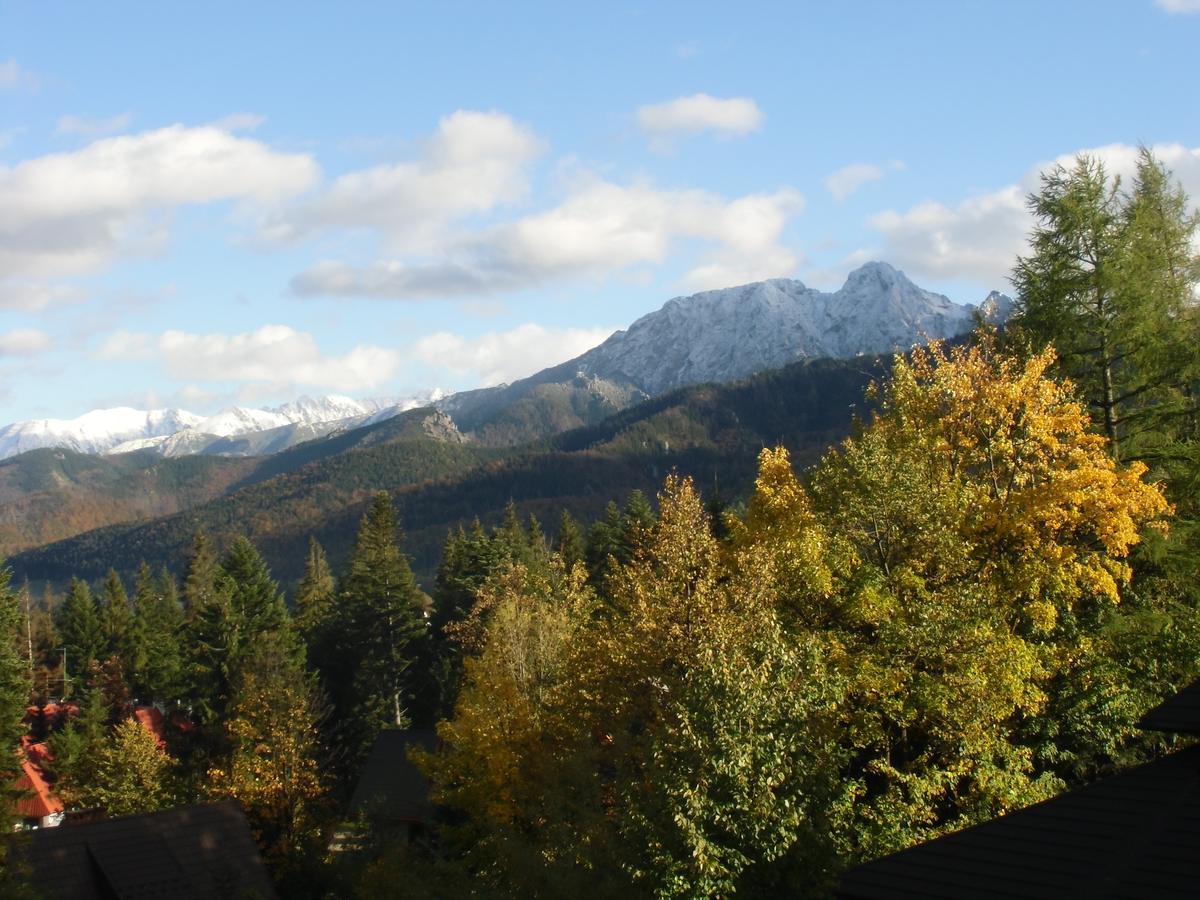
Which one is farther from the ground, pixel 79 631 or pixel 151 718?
pixel 79 631

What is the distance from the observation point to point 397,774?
152ft

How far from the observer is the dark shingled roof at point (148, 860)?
1209 inches

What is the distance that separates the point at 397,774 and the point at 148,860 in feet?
50.8

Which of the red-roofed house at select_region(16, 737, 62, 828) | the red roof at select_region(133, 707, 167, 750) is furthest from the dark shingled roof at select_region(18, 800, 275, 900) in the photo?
the red roof at select_region(133, 707, 167, 750)

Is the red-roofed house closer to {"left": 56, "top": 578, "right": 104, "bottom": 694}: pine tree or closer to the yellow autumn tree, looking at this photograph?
{"left": 56, "top": 578, "right": 104, "bottom": 694}: pine tree

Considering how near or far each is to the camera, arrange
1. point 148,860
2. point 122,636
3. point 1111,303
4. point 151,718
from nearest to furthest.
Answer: point 1111,303
point 148,860
point 151,718
point 122,636

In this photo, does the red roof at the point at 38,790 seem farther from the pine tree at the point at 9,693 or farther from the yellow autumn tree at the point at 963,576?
the yellow autumn tree at the point at 963,576

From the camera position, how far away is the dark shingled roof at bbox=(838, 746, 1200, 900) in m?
9.18

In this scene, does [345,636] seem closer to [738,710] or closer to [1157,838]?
[738,710]

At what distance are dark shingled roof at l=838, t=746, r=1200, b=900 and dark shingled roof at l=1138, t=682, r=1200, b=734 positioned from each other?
51 centimetres

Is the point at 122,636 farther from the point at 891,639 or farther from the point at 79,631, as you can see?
the point at 891,639

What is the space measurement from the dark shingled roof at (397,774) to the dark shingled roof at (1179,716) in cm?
3551

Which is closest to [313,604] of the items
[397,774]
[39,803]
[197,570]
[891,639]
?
[197,570]

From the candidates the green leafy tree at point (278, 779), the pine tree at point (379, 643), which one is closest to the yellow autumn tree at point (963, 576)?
the green leafy tree at point (278, 779)
